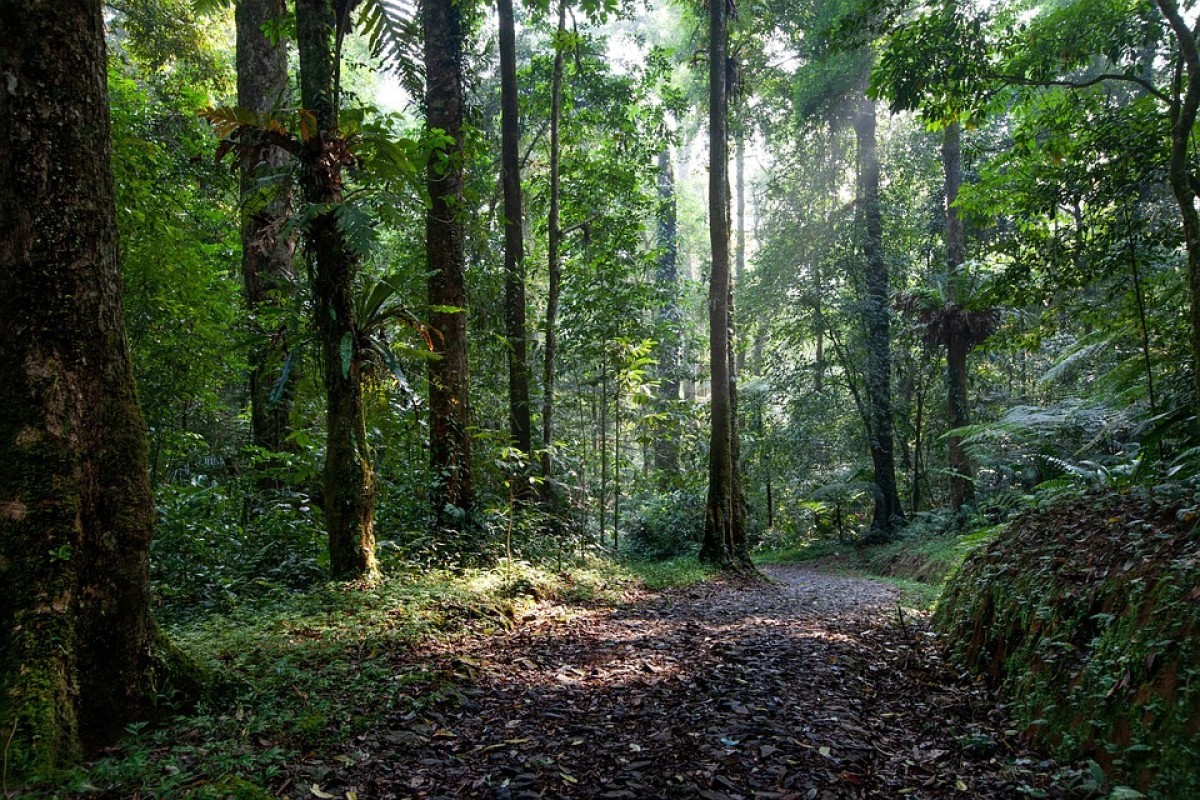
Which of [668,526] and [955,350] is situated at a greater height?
[955,350]

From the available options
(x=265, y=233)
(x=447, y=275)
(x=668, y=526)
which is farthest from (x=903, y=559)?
(x=265, y=233)

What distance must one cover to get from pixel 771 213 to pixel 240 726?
61.1 ft

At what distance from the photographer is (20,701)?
8.88 ft

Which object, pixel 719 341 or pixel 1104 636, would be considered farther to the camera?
pixel 719 341

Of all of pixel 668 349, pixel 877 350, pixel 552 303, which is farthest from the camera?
pixel 668 349

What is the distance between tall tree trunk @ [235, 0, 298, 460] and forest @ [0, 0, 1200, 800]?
0.07m

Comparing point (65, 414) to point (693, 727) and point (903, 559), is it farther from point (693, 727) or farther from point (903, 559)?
point (903, 559)

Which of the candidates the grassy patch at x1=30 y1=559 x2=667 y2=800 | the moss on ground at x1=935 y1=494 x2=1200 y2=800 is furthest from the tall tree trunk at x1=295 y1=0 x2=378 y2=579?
the moss on ground at x1=935 y1=494 x2=1200 y2=800

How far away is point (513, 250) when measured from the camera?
1084cm

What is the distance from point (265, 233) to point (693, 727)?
5634 millimetres

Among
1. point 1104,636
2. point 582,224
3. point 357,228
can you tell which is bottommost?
point 1104,636

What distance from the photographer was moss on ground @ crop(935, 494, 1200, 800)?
2.67 m

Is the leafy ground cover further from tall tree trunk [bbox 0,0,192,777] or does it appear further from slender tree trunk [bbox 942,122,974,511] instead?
tall tree trunk [bbox 0,0,192,777]

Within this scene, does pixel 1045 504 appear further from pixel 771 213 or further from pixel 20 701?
pixel 771 213
